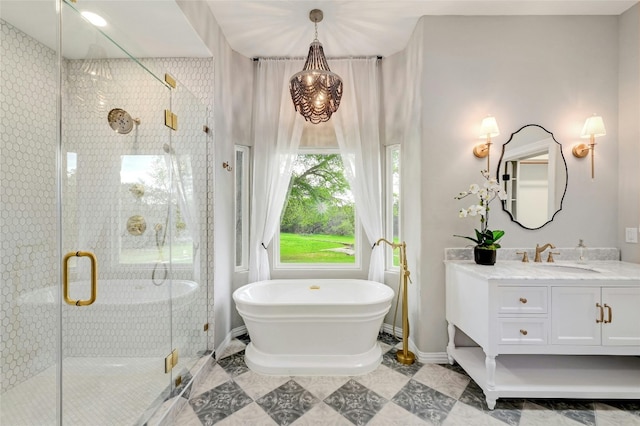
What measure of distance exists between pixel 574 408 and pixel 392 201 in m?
2.13

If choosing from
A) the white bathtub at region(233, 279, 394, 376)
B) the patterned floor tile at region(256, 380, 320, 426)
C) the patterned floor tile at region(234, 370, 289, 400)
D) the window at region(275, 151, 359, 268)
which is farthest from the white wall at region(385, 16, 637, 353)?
the patterned floor tile at region(234, 370, 289, 400)

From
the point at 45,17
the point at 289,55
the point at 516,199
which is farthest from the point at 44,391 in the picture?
the point at 516,199

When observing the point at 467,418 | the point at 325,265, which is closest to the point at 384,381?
the point at 467,418

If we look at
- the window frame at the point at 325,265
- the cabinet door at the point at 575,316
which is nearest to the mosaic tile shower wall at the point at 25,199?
the window frame at the point at 325,265

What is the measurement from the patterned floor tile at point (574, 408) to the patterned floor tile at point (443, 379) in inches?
17.8

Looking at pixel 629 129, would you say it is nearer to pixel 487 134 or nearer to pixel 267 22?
pixel 487 134

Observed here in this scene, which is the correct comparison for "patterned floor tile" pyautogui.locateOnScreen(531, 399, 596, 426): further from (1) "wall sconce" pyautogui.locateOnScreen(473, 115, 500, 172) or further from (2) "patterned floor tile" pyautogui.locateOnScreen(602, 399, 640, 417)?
(1) "wall sconce" pyautogui.locateOnScreen(473, 115, 500, 172)

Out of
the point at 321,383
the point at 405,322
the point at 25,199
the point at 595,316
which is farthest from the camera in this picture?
the point at 405,322

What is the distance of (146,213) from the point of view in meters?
1.97

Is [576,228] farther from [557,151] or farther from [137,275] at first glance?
[137,275]

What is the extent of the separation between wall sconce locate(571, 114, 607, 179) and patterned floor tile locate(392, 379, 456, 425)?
7.54 feet

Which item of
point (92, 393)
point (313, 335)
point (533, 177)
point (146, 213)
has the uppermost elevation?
point (533, 177)

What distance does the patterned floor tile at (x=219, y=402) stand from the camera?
1.76 meters

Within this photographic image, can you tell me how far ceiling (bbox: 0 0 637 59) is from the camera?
171cm
